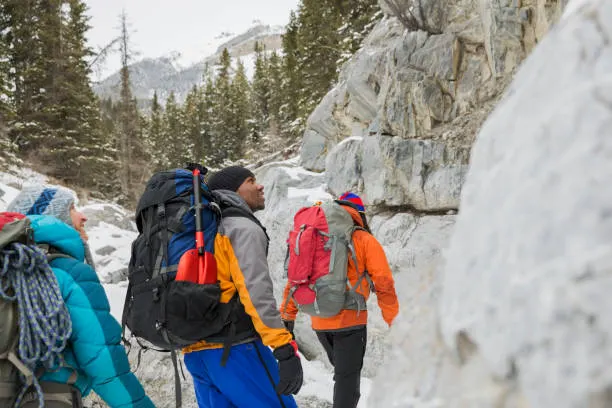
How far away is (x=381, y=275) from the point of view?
328 cm

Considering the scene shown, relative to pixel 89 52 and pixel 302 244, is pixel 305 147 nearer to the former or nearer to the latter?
pixel 302 244

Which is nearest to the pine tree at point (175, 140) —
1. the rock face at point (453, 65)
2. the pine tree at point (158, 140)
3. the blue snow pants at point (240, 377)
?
the pine tree at point (158, 140)

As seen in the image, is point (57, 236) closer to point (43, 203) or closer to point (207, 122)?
point (43, 203)

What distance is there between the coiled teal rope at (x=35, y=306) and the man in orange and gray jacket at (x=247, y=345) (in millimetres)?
819

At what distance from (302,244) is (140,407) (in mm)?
1711

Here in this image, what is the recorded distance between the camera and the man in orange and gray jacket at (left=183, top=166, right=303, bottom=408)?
2.29 m

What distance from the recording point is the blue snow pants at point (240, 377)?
2.38m

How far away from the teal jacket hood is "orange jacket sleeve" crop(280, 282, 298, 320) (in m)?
1.89

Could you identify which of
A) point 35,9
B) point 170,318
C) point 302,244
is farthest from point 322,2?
point 170,318

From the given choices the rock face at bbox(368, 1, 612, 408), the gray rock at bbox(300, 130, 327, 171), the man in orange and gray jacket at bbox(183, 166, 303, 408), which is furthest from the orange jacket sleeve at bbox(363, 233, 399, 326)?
the gray rock at bbox(300, 130, 327, 171)

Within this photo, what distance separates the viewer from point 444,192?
6680 millimetres

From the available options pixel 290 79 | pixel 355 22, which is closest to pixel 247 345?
pixel 355 22

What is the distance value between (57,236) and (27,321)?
0.44 m

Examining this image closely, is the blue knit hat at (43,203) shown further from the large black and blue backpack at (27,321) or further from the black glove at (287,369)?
the black glove at (287,369)
